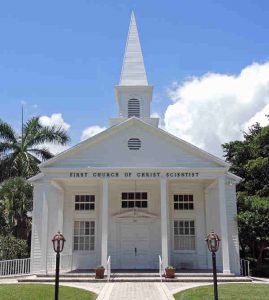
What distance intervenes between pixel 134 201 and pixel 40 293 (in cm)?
1089

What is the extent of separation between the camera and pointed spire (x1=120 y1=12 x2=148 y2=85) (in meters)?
27.9

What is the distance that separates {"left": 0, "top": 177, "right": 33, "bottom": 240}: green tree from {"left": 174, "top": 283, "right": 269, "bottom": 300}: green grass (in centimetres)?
1491

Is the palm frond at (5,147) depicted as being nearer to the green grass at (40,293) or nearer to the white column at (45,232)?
the white column at (45,232)

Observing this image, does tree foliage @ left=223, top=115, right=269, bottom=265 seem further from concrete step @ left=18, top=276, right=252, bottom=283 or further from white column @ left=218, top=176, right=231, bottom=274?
concrete step @ left=18, top=276, right=252, bottom=283

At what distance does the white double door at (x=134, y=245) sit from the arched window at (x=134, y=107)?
7.15m

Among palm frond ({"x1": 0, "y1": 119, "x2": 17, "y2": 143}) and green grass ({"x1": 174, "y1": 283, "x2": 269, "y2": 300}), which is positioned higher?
palm frond ({"x1": 0, "y1": 119, "x2": 17, "y2": 143})

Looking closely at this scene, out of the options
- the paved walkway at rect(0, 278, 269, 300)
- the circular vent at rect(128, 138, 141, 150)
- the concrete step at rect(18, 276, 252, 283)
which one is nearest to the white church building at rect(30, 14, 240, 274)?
the circular vent at rect(128, 138, 141, 150)

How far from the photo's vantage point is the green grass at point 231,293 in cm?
1314

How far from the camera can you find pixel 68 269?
2295cm

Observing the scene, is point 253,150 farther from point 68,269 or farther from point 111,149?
point 68,269

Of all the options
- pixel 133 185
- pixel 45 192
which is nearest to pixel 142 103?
pixel 133 185

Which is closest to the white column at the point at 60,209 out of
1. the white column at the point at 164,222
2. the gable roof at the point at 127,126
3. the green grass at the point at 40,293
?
the gable roof at the point at 127,126

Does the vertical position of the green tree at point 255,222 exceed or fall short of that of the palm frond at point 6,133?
it falls short

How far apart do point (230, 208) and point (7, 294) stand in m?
13.5
